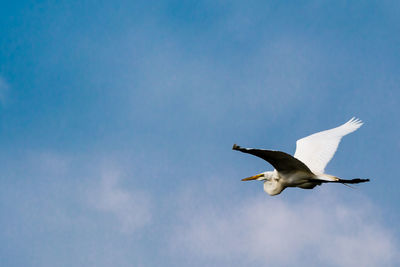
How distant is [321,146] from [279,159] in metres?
5.15

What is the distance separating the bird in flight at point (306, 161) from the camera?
14.8m

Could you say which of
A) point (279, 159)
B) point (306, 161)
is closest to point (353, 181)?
point (279, 159)

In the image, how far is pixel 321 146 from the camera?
1942 centimetres

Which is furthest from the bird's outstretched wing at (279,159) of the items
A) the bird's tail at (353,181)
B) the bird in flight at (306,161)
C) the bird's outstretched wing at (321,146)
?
the bird's outstretched wing at (321,146)

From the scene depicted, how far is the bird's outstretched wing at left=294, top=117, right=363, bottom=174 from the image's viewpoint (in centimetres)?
1877

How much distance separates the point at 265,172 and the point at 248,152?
509 cm

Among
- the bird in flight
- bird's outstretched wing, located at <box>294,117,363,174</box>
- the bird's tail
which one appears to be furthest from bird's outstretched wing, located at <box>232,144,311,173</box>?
bird's outstretched wing, located at <box>294,117,363,174</box>

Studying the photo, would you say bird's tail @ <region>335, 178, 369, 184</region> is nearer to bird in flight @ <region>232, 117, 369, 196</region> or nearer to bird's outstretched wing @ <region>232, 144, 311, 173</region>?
bird in flight @ <region>232, 117, 369, 196</region>

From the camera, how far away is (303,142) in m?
20.0

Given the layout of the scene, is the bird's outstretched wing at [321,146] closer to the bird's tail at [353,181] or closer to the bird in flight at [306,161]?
the bird in flight at [306,161]

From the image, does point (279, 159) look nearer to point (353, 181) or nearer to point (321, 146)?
point (353, 181)

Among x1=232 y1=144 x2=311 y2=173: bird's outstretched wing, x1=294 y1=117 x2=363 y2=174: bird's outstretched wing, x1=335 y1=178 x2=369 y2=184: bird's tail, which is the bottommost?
x1=335 y1=178 x2=369 y2=184: bird's tail

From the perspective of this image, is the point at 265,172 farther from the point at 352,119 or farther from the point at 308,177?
the point at 352,119

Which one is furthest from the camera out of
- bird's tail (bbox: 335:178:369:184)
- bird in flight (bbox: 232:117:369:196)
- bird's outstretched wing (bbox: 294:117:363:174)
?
bird's outstretched wing (bbox: 294:117:363:174)
